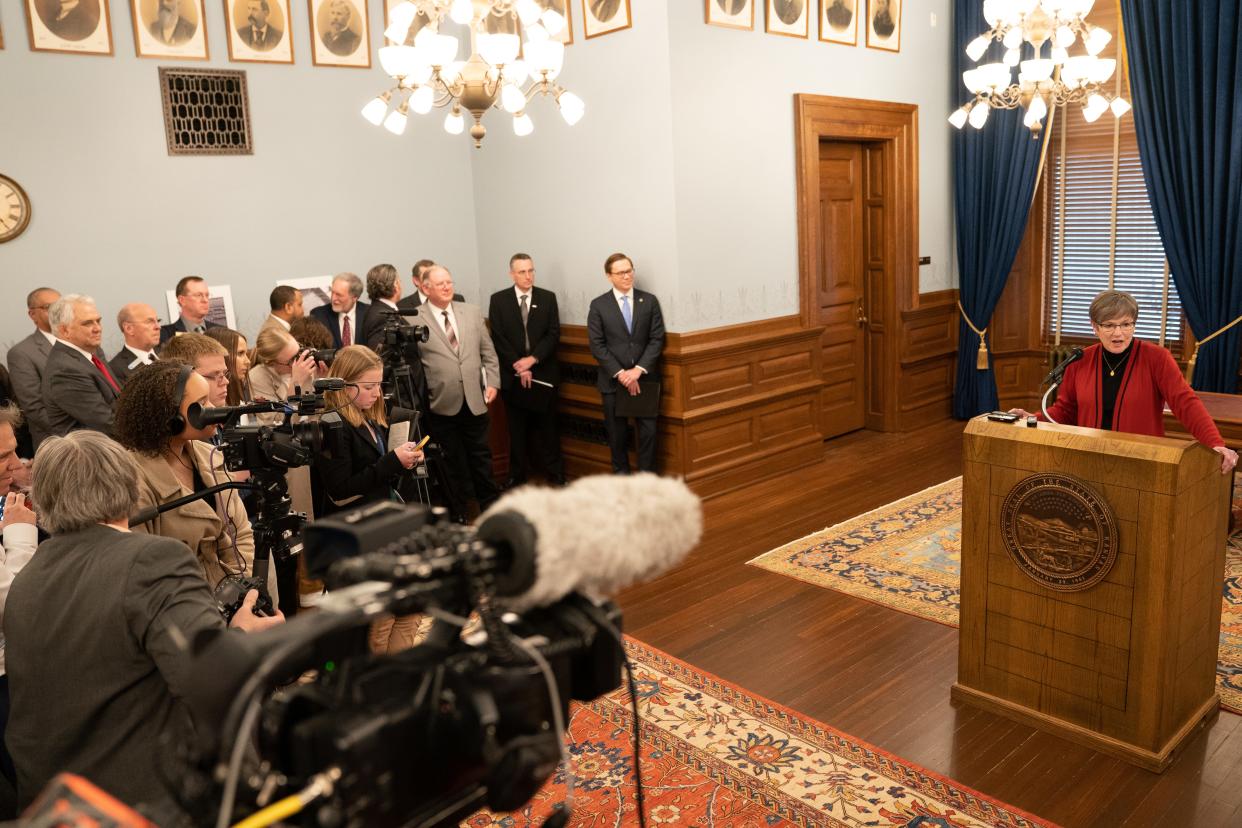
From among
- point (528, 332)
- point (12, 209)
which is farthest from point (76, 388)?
point (528, 332)

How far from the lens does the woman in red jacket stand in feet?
12.5

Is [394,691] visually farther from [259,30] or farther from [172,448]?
[259,30]

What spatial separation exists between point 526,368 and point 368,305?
106cm

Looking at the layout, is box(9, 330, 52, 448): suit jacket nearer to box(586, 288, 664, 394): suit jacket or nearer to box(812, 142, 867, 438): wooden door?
box(586, 288, 664, 394): suit jacket

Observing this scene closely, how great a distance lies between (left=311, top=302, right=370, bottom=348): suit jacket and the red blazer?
12.8 feet

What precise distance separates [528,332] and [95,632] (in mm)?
4735

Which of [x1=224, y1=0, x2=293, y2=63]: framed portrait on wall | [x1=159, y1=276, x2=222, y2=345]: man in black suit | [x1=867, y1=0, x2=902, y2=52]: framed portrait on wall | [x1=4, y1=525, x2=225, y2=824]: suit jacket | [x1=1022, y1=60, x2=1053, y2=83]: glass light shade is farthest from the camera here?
[x1=867, y1=0, x2=902, y2=52]: framed portrait on wall

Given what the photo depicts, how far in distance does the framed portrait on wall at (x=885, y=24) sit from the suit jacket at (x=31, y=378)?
564 cm

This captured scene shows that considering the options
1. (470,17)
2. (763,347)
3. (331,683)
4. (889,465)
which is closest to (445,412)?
(763,347)

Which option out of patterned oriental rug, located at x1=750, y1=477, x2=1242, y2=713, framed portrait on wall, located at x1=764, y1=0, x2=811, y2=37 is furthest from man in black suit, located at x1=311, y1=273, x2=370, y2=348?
framed portrait on wall, located at x1=764, y1=0, x2=811, y2=37

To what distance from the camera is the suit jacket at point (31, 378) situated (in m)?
4.91

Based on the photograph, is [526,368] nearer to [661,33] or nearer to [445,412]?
[445,412]

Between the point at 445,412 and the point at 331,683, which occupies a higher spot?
the point at 331,683

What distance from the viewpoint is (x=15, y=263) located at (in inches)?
207
